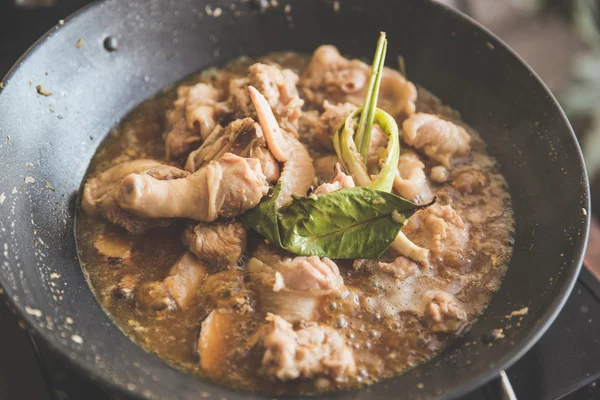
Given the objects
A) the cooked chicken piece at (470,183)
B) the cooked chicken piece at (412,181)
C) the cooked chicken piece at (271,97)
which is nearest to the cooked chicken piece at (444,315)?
the cooked chicken piece at (412,181)

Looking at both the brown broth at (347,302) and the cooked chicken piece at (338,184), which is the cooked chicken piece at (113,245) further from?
the cooked chicken piece at (338,184)

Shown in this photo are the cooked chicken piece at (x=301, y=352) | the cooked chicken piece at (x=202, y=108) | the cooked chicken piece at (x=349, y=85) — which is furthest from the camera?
the cooked chicken piece at (x=349, y=85)

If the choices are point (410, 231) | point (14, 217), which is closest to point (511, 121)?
point (410, 231)

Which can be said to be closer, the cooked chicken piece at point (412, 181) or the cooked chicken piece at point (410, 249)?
the cooked chicken piece at point (410, 249)

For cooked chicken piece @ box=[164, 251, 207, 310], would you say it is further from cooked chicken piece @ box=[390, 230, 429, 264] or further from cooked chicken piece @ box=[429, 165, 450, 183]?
cooked chicken piece @ box=[429, 165, 450, 183]

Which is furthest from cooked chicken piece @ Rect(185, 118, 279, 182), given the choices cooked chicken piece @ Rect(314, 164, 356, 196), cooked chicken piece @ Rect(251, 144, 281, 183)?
cooked chicken piece @ Rect(314, 164, 356, 196)

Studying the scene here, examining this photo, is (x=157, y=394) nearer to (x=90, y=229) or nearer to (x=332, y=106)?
(x=90, y=229)

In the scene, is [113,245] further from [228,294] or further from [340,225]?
[340,225]
